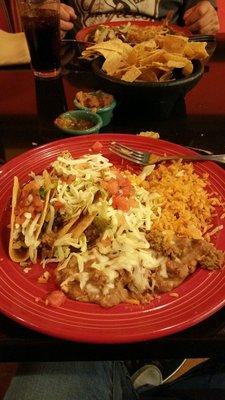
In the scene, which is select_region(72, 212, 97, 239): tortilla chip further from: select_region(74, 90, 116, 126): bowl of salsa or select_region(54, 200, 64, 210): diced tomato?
select_region(74, 90, 116, 126): bowl of salsa

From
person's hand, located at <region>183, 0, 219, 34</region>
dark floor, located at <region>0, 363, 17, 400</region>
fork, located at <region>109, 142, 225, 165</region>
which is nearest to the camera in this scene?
fork, located at <region>109, 142, 225, 165</region>

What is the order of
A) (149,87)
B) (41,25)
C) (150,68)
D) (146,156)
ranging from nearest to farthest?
(146,156) < (149,87) < (150,68) < (41,25)

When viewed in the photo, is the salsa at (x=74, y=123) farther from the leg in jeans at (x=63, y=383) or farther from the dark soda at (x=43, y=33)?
the leg in jeans at (x=63, y=383)

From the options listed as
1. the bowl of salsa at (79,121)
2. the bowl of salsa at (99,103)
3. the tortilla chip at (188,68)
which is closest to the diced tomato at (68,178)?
the bowl of salsa at (79,121)

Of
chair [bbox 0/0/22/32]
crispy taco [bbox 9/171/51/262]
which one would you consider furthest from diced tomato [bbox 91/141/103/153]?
chair [bbox 0/0/22/32]

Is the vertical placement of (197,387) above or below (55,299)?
below

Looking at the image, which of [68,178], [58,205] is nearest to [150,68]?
→ [68,178]

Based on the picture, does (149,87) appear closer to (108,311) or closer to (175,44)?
(175,44)
